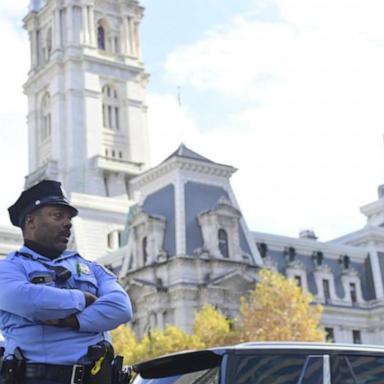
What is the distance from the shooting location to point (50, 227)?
561cm

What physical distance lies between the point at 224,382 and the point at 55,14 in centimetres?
8624

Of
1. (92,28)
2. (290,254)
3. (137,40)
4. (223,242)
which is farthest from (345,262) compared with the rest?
(137,40)

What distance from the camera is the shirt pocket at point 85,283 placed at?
18.2 ft

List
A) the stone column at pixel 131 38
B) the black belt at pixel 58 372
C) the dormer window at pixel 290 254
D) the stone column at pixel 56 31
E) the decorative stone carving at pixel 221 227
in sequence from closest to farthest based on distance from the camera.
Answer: the black belt at pixel 58 372, the decorative stone carving at pixel 221 227, the dormer window at pixel 290 254, the stone column at pixel 56 31, the stone column at pixel 131 38

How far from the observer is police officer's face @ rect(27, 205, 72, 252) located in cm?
560

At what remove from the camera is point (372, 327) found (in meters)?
59.5

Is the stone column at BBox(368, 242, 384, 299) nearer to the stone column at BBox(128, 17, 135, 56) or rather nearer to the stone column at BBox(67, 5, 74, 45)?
the stone column at BBox(128, 17, 135, 56)

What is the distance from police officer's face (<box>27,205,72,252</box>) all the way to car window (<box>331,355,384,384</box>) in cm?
192

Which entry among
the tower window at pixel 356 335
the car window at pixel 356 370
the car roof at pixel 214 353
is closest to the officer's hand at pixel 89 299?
the car roof at pixel 214 353

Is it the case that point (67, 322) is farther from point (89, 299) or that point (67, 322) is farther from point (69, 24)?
point (69, 24)

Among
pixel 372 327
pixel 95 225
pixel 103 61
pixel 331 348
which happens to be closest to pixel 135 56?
pixel 103 61

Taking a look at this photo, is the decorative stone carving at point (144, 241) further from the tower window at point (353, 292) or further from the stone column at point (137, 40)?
the stone column at point (137, 40)

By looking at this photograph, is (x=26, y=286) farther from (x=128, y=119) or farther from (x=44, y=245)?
(x=128, y=119)

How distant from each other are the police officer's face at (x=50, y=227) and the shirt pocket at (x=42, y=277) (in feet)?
0.76
